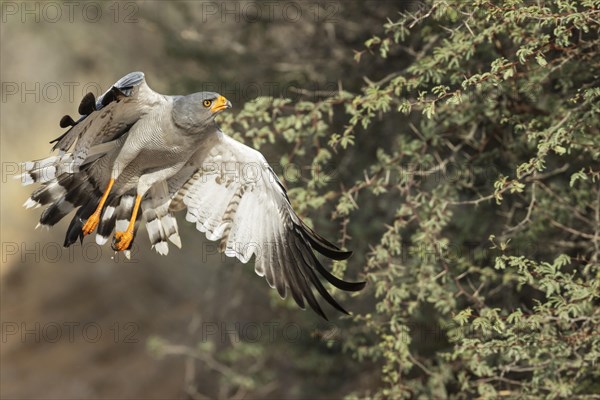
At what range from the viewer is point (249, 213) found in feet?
17.9

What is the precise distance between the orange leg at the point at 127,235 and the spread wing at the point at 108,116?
0.42 m

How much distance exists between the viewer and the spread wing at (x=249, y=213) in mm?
5191

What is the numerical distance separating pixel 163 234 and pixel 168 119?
1023 mm

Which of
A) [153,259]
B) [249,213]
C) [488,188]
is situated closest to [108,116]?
[249,213]

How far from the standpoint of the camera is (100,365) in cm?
1093

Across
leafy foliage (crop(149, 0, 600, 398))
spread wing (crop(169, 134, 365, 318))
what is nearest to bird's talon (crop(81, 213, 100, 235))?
spread wing (crop(169, 134, 365, 318))

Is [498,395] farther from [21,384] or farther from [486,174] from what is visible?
[21,384]

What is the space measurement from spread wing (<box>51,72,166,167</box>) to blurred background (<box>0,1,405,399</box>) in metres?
1.96

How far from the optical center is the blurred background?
7.26 metres

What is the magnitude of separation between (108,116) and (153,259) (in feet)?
24.9

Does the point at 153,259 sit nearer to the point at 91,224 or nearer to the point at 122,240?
the point at 122,240

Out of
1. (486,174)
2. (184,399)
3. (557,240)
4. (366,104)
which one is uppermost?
(366,104)

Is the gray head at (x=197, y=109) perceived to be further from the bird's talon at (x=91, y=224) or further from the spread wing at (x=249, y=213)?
the bird's talon at (x=91, y=224)

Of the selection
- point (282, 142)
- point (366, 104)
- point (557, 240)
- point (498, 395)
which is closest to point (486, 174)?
point (557, 240)
